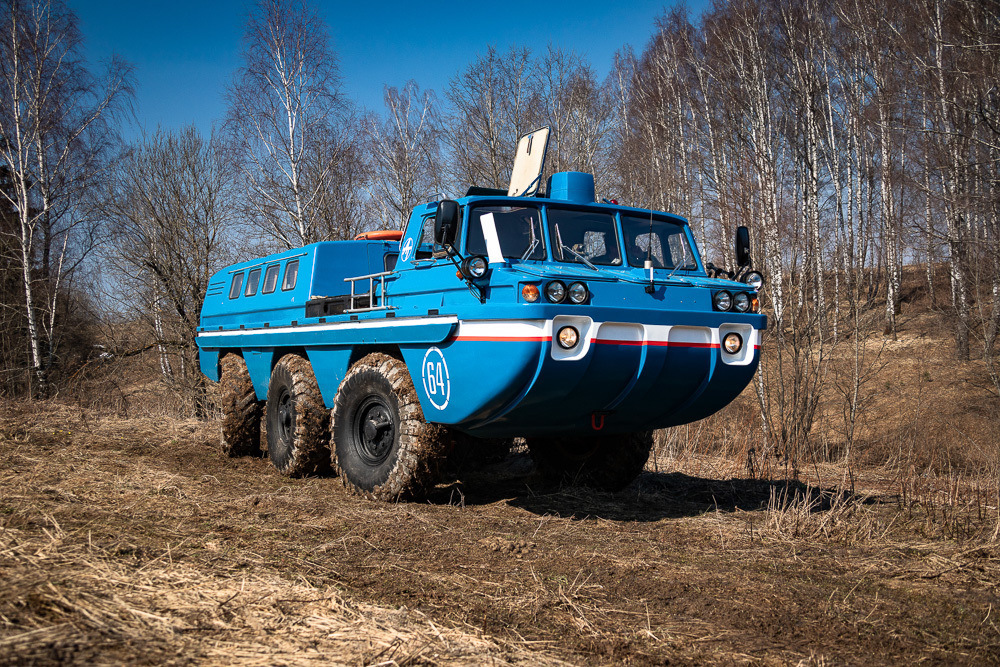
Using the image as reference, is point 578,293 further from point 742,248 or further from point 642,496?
point 642,496

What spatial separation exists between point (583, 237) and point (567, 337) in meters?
1.34

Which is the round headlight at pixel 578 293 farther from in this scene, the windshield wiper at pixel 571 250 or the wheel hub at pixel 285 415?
the wheel hub at pixel 285 415

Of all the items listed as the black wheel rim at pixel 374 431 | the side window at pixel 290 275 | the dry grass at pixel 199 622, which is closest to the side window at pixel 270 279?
the side window at pixel 290 275

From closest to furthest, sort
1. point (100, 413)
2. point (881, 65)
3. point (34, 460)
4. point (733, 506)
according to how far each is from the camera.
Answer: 1. point (733, 506)
2. point (34, 460)
3. point (100, 413)
4. point (881, 65)

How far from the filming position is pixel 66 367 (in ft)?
53.6

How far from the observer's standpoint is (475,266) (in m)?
5.42

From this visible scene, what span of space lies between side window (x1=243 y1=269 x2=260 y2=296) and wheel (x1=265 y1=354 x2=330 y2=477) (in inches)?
61.2

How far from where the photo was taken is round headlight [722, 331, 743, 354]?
5.84 meters

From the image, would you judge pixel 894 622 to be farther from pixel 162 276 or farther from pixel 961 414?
pixel 162 276

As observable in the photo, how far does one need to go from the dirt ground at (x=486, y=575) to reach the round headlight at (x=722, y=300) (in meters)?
1.48

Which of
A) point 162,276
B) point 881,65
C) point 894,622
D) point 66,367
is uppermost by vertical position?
point 881,65

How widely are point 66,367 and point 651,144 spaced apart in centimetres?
1591

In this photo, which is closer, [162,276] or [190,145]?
[162,276]

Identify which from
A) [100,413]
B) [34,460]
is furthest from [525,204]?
[100,413]
